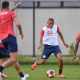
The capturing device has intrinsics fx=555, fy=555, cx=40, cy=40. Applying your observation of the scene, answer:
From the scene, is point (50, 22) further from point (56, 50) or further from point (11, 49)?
point (11, 49)

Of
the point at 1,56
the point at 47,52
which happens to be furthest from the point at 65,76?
the point at 1,56

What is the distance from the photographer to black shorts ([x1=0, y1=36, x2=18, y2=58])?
13.8 meters

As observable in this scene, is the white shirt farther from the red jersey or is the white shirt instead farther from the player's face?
the red jersey

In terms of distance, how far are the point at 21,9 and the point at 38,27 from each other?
1355 millimetres

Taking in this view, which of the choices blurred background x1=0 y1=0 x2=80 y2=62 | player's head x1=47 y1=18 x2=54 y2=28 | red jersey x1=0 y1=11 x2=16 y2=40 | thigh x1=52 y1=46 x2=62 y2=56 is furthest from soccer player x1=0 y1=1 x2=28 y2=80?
blurred background x1=0 y1=0 x2=80 y2=62

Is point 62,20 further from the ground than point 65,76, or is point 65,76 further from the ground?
point 65,76

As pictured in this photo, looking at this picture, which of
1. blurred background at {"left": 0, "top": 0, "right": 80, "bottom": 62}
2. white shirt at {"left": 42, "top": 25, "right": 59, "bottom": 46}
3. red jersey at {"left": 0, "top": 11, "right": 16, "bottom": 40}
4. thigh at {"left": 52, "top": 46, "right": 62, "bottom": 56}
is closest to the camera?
red jersey at {"left": 0, "top": 11, "right": 16, "bottom": 40}

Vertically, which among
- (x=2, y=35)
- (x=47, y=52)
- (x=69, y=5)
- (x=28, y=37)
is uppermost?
(x=2, y=35)

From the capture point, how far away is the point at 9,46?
13.9m

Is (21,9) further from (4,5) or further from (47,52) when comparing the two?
(4,5)

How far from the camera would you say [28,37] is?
28234mm

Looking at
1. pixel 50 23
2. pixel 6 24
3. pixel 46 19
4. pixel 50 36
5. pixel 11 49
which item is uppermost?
pixel 6 24

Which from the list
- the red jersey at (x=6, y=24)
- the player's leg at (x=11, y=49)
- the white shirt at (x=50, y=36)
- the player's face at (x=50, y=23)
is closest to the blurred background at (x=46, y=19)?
the white shirt at (x=50, y=36)

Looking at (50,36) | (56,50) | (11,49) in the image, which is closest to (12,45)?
(11,49)
